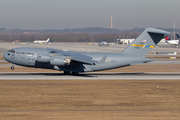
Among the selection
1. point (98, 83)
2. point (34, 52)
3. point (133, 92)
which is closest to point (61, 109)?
point (133, 92)

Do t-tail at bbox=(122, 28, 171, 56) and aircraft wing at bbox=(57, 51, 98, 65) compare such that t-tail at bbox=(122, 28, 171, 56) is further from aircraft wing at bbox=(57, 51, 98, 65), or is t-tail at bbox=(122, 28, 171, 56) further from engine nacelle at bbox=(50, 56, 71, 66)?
engine nacelle at bbox=(50, 56, 71, 66)

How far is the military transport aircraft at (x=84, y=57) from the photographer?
30.0 metres

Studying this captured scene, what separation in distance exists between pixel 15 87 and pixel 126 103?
10.8 m

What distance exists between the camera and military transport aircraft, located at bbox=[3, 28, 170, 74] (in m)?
30.0

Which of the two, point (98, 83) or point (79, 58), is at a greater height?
point (79, 58)

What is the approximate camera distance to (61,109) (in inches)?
648

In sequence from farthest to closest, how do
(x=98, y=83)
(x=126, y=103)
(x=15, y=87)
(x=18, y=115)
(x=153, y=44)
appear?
1. (x=153, y=44)
2. (x=98, y=83)
3. (x=15, y=87)
4. (x=126, y=103)
5. (x=18, y=115)

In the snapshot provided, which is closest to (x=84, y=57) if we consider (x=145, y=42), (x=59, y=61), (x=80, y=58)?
(x=80, y=58)

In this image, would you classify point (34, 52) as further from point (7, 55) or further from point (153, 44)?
point (153, 44)

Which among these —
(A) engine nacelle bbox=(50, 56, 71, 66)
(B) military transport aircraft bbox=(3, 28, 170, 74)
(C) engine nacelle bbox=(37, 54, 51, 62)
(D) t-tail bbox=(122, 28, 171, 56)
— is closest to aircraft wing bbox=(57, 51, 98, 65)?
(B) military transport aircraft bbox=(3, 28, 170, 74)

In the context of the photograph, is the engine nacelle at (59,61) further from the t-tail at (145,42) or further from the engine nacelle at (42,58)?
the t-tail at (145,42)

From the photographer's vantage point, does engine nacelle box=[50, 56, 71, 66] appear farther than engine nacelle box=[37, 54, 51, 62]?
No

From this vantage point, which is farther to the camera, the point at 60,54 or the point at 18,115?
the point at 60,54

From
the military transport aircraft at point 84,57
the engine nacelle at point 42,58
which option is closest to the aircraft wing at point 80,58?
the military transport aircraft at point 84,57
